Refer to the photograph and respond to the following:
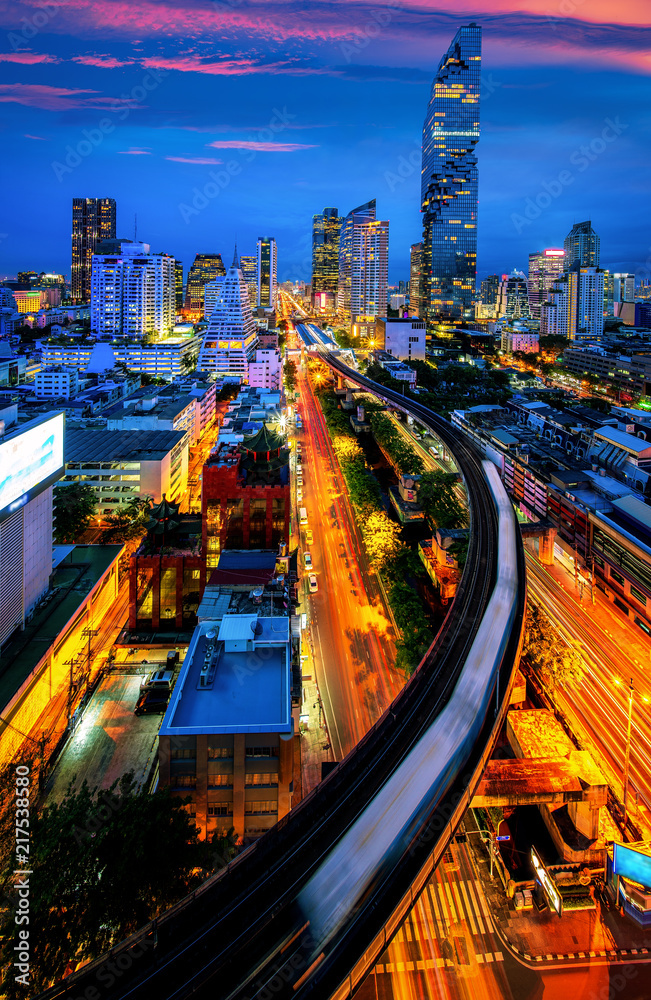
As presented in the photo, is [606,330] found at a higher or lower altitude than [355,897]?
higher

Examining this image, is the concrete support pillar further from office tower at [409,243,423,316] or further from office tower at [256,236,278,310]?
office tower at [256,236,278,310]

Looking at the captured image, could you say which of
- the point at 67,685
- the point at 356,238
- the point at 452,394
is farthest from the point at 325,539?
the point at 356,238

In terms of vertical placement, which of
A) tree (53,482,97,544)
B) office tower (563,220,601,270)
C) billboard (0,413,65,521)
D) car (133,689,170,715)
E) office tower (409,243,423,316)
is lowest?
car (133,689,170,715)

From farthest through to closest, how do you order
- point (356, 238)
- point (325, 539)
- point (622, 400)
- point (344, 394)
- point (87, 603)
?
point (356, 238) → point (344, 394) → point (622, 400) → point (325, 539) → point (87, 603)

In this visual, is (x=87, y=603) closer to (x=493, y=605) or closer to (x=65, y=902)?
(x=65, y=902)

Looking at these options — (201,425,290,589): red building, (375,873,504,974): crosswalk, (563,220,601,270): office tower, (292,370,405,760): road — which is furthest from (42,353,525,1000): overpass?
(563,220,601,270): office tower

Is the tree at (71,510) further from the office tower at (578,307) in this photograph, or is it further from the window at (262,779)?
the office tower at (578,307)
